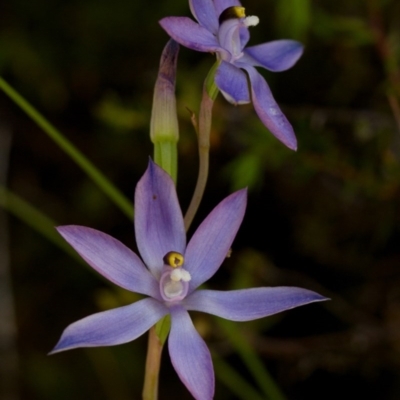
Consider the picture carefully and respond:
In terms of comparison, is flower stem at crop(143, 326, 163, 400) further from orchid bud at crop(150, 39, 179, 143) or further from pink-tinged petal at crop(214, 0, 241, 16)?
pink-tinged petal at crop(214, 0, 241, 16)

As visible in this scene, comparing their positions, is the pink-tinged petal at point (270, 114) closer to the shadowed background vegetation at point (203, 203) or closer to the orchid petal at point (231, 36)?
the orchid petal at point (231, 36)

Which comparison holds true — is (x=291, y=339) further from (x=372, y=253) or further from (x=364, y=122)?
(x=364, y=122)

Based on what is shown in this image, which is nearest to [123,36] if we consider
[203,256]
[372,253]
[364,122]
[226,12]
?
[364,122]

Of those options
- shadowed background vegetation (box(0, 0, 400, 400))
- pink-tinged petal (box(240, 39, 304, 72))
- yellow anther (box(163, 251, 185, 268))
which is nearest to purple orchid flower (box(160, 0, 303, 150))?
pink-tinged petal (box(240, 39, 304, 72))

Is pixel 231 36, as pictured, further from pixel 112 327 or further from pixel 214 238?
pixel 112 327

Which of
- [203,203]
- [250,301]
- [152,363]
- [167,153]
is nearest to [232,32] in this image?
[167,153]

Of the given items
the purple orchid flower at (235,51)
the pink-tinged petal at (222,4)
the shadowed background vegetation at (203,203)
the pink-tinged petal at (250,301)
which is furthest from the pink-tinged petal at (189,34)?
the shadowed background vegetation at (203,203)
